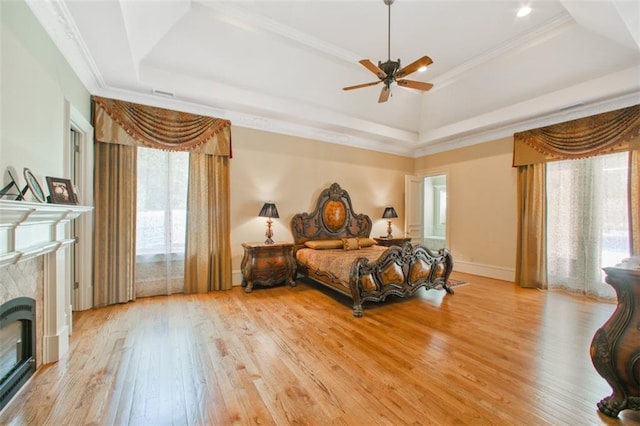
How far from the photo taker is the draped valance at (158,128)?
3.55 m

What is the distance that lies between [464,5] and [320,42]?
1827 millimetres

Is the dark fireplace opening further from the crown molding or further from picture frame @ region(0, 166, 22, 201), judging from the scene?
the crown molding

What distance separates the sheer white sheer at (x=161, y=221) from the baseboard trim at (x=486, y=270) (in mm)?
5497

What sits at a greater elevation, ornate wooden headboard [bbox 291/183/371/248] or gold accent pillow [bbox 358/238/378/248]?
ornate wooden headboard [bbox 291/183/371/248]

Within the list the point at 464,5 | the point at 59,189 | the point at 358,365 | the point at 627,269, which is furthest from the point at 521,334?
the point at 59,189

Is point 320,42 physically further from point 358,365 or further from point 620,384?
point 620,384

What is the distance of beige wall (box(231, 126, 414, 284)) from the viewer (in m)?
4.60

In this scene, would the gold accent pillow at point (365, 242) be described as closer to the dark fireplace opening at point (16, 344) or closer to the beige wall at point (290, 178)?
the beige wall at point (290, 178)

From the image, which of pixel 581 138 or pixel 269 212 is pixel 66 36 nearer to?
pixel 269 212

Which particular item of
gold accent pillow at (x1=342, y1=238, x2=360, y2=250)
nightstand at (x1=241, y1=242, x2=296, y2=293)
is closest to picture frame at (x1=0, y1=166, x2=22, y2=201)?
nightstand at (x1=241, y1=242, x2=296, y2=293)

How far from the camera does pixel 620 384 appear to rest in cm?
163

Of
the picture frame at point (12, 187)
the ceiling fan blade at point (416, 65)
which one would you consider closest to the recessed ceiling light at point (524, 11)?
the ceiling fan blade at point (416, 65)

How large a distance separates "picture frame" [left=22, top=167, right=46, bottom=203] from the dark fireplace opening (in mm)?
738

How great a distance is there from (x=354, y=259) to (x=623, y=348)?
244cm
